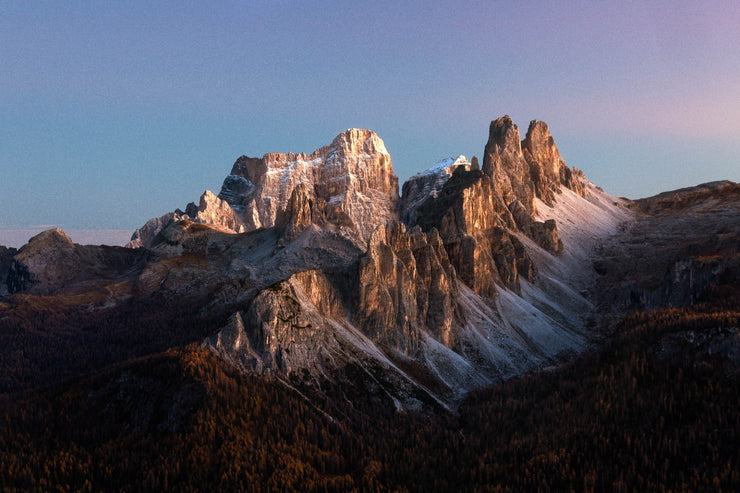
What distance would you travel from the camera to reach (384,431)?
337 feet

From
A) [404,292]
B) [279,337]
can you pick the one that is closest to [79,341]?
[279,337]

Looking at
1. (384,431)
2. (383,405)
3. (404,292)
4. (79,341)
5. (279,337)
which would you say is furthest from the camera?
(79,341)

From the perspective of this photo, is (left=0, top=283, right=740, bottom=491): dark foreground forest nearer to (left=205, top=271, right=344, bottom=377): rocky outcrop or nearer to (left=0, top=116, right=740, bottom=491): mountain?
(left=0, top=116, right=740, bottom=491): mountain

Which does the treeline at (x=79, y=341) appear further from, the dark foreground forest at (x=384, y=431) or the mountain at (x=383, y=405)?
the dark foreground forest at (x=384, y=431)

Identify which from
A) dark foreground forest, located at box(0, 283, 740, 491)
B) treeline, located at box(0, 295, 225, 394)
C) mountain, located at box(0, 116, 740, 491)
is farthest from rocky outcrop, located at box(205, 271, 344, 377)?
treeline, located at box(0, 295, 225, 394)

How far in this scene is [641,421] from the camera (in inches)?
3563

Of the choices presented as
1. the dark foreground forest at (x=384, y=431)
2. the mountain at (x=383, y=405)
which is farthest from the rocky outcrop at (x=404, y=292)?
the dark foreground forest at (x=384, y=431)

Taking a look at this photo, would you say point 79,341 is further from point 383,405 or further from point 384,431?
point 384,431

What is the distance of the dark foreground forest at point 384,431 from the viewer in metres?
83.0

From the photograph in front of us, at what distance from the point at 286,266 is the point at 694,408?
13688 centimetres

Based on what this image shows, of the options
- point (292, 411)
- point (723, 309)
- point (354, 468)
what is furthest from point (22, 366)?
point (723, 309)

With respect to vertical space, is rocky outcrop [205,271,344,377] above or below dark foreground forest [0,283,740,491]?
above

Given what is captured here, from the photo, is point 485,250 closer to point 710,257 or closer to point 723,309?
point 710,257

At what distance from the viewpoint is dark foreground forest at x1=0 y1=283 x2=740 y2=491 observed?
8300 centimetres
